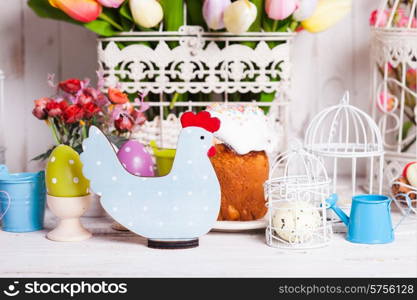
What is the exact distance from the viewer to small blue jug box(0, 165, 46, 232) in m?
1.09

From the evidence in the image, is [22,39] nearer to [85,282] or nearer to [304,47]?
[304,47]

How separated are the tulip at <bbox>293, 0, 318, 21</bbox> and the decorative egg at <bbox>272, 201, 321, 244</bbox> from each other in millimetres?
360

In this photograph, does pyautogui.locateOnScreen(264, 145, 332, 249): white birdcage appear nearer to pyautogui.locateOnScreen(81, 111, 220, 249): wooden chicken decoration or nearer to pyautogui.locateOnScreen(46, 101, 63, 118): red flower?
pyautogui.locateOnScreen(81, 111, 220, 249): wooden chicken decoration

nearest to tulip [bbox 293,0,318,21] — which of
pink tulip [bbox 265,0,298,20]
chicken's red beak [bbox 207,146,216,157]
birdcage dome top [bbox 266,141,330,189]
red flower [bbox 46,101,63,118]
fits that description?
pink tulip [bbox 265,0,298,20]

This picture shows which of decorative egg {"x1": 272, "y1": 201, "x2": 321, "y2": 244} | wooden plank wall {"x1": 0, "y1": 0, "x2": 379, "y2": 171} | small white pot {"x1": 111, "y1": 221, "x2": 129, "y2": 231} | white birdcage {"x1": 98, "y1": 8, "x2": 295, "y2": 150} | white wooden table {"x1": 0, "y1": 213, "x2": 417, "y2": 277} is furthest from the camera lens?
wooden plank wall {"x1": 0, "y1": 0, "x2": 379, "y2": 171}

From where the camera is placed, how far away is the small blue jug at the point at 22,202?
1.09 meters

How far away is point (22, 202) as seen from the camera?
1.10 meters

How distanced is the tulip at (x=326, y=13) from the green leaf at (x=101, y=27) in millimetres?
347

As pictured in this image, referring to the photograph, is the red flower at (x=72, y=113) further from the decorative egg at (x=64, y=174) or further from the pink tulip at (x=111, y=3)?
the pink tulip at (x=111, y=3)

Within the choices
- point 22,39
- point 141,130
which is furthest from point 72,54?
point 141,130

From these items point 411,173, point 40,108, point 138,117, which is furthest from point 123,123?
point 411,173

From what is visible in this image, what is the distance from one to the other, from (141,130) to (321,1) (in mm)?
397

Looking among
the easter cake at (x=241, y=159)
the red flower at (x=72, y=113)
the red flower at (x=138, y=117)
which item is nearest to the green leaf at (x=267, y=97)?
the easter cake at (x=241, y=159)

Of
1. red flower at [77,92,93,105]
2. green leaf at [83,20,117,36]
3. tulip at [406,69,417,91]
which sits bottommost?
red flower at [77,92,93,105]
